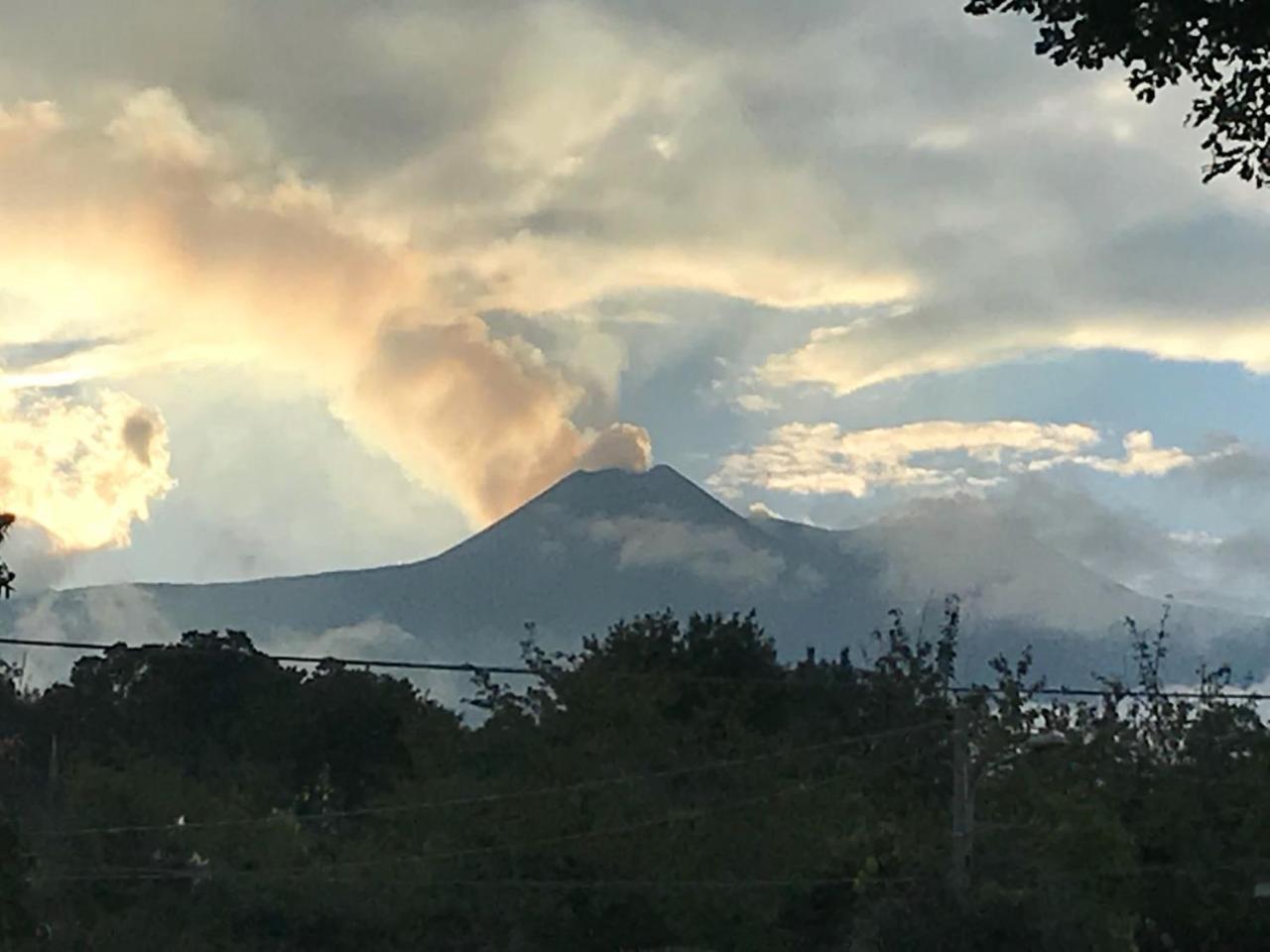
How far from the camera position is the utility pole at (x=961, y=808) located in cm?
3134

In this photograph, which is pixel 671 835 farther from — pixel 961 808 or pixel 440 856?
pixel 961 808

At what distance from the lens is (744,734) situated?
5284 cm

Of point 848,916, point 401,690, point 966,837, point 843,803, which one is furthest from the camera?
point 401,690

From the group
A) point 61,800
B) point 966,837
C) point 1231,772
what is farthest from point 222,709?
point 966,837

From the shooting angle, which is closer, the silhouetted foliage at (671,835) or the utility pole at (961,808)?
the utility pole at (961,808)

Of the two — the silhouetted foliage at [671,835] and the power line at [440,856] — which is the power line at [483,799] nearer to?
the silhouetted foliage at [671,835]

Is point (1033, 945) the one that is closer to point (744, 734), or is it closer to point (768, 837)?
point (768, 837)

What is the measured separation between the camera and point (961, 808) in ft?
103

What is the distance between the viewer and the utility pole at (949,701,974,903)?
103ft

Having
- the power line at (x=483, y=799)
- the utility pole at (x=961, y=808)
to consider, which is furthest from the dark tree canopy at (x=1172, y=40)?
the power line at (x=483, y=799)

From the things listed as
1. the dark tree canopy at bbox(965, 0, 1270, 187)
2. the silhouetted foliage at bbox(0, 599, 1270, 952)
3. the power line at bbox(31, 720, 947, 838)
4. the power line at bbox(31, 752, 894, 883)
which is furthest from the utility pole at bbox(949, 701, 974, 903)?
the dark tree canopy at bbox(965, 0, 1270, 187)

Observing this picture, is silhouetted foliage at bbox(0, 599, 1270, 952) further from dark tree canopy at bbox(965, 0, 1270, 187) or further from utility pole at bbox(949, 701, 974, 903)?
dark tree canopy at bbox(965, 0, 1270, 187)

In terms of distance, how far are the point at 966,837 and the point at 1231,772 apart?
20.1 m

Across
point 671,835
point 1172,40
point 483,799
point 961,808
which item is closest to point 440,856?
point 483,799
